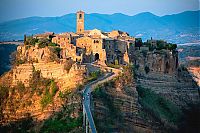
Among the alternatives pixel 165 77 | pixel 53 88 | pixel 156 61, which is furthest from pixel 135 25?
pixel 53 88

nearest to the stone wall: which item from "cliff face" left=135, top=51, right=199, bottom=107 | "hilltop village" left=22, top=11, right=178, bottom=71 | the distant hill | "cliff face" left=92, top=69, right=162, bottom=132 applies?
"hilltop village" left=22, top=11, right=178, bottom=71

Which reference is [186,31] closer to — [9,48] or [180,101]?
[9,48]

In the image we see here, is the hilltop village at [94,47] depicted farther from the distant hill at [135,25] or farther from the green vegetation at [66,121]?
the distant hill at [135,25]

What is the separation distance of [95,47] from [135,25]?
68051 millimetres

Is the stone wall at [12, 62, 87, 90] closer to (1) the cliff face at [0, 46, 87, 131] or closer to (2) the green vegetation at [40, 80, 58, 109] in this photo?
(1) the cliff face at [0, 46, 87, 131]

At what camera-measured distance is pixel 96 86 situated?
1870 cm

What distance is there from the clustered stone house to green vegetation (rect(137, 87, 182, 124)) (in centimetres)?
177

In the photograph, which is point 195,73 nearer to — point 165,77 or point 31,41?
point 165,77

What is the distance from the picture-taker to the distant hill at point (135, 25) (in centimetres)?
7312

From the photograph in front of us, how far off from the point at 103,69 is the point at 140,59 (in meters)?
3.66

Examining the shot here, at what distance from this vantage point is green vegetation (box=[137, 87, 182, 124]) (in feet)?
73.6

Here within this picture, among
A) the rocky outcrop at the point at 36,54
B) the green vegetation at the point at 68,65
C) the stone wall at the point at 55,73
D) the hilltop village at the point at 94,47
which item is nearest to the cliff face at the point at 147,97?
the hilltop village at the point at 94,47

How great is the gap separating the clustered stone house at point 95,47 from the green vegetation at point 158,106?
5.80ft

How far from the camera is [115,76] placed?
2042cm
